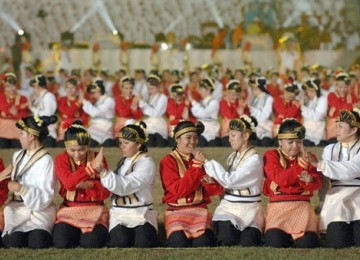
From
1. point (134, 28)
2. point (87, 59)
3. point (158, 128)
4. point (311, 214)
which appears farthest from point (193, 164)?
point (134, 28)

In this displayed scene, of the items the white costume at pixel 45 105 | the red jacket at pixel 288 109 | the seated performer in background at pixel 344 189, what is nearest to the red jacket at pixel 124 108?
the white costume at pixel 45 105

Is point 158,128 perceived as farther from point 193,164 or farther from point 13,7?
point 13,7

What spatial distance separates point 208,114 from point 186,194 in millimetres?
7258

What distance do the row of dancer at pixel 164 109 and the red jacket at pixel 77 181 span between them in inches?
254

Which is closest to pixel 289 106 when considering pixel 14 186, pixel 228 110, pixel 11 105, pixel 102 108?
pixel 228 110

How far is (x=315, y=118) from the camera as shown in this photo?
15484 millimetres

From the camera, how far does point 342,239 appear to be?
8.32 metres

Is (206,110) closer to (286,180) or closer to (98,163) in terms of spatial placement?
(286,180)

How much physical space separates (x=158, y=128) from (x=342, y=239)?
7.37 metres

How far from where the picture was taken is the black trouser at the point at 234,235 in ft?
27.8

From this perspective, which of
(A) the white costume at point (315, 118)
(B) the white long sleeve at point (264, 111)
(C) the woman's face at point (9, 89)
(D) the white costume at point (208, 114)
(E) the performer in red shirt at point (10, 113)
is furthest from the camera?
(B) the white long sleeve at point (264, 111)

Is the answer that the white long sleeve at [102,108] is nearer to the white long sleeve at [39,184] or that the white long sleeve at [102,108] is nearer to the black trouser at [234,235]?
the white long sleeve at [39,184]

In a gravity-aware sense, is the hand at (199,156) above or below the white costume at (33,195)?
above

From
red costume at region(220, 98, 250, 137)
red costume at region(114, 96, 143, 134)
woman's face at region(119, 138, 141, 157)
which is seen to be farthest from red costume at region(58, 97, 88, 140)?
woman's face at region(119, 138, 141, 157)
